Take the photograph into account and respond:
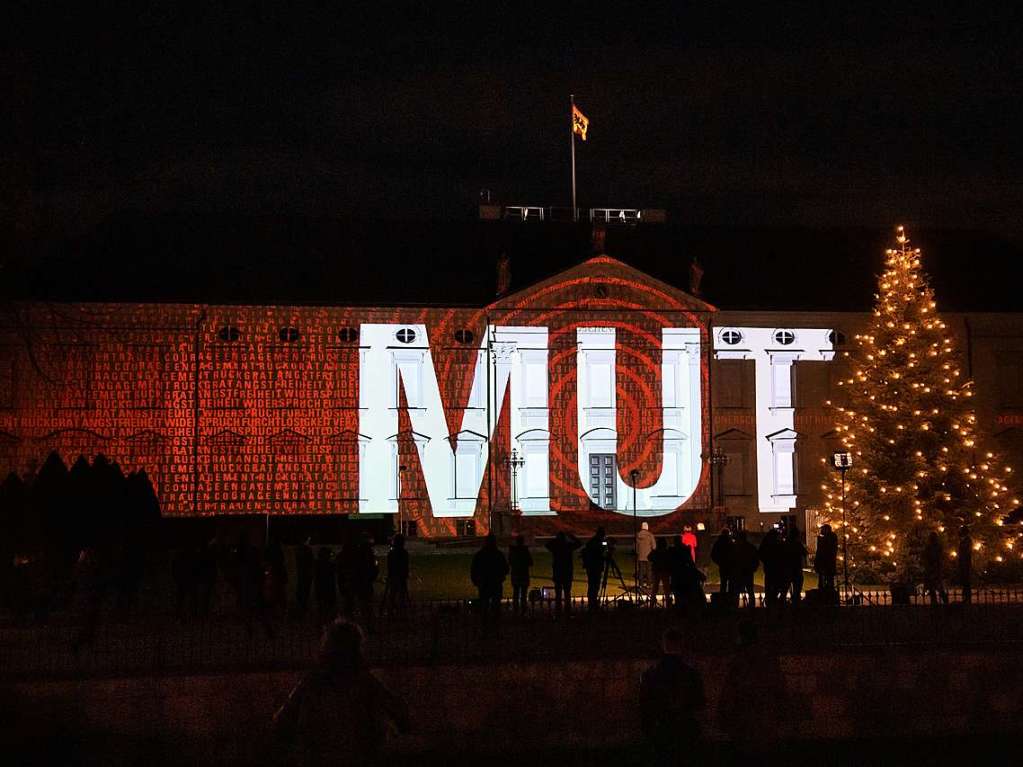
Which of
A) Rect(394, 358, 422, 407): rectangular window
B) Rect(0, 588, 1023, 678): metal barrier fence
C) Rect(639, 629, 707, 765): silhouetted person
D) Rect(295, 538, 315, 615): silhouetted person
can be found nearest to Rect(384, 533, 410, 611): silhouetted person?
Rect(0, 588, 1023, 678): metal barrier fence

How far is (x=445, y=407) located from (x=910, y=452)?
22.0 meters

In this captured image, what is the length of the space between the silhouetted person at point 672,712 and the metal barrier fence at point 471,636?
18.8 ft

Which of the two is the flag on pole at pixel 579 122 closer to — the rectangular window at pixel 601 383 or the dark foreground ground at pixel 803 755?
the rectangular window at pixel 601 383

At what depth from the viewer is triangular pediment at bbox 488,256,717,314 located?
176ft

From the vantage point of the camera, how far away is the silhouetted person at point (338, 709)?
28.7 ft

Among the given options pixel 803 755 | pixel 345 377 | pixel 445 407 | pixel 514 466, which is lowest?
pixel 803 755

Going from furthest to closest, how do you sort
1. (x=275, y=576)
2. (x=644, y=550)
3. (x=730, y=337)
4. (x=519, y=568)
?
(x=730, y=337)
(x=644, y=550)
(x=519, y=568)
(x=275, y=576)

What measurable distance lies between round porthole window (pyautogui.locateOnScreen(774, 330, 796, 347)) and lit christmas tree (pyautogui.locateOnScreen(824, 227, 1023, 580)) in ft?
60.4

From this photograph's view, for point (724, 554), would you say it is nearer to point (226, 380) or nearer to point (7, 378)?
point (226, 380)

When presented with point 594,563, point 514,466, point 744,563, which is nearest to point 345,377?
point 514,466

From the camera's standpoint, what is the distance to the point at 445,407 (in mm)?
53500

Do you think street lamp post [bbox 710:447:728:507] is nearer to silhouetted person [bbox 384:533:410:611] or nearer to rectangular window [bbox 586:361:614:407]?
rectangular window [bbox 586:361:614:407]

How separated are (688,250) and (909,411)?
24.7 m

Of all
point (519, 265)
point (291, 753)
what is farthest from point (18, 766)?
point (519, 265)
